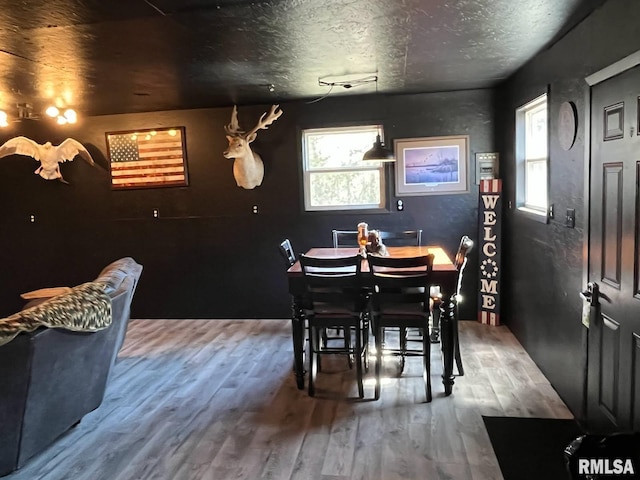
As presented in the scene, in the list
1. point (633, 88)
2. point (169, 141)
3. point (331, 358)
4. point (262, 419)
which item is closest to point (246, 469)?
point (262, 419)

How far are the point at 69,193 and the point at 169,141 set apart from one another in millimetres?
1443

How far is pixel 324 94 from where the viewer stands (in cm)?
505

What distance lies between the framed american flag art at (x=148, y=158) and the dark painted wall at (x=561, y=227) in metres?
3.58

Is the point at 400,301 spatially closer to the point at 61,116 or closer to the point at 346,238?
the point at 346,238

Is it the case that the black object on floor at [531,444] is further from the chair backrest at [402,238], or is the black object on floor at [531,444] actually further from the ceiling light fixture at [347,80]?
the ceiling light fixture at [347,80]

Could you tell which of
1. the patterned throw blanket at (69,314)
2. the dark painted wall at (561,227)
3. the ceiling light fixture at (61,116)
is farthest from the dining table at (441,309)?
the ceiling light fixture at (61,116)

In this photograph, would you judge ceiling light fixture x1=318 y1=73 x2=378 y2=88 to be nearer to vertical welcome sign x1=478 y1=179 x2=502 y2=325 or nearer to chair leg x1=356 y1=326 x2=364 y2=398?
vertical welcome sign x1=478 y1=179 x2=502 y2=325

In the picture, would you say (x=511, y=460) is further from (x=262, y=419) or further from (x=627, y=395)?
(x=262, y=419)

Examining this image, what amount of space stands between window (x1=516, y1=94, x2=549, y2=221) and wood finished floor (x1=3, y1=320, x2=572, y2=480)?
1324 mm

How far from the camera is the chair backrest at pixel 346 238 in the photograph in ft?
16.7

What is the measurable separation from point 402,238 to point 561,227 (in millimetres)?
1738
